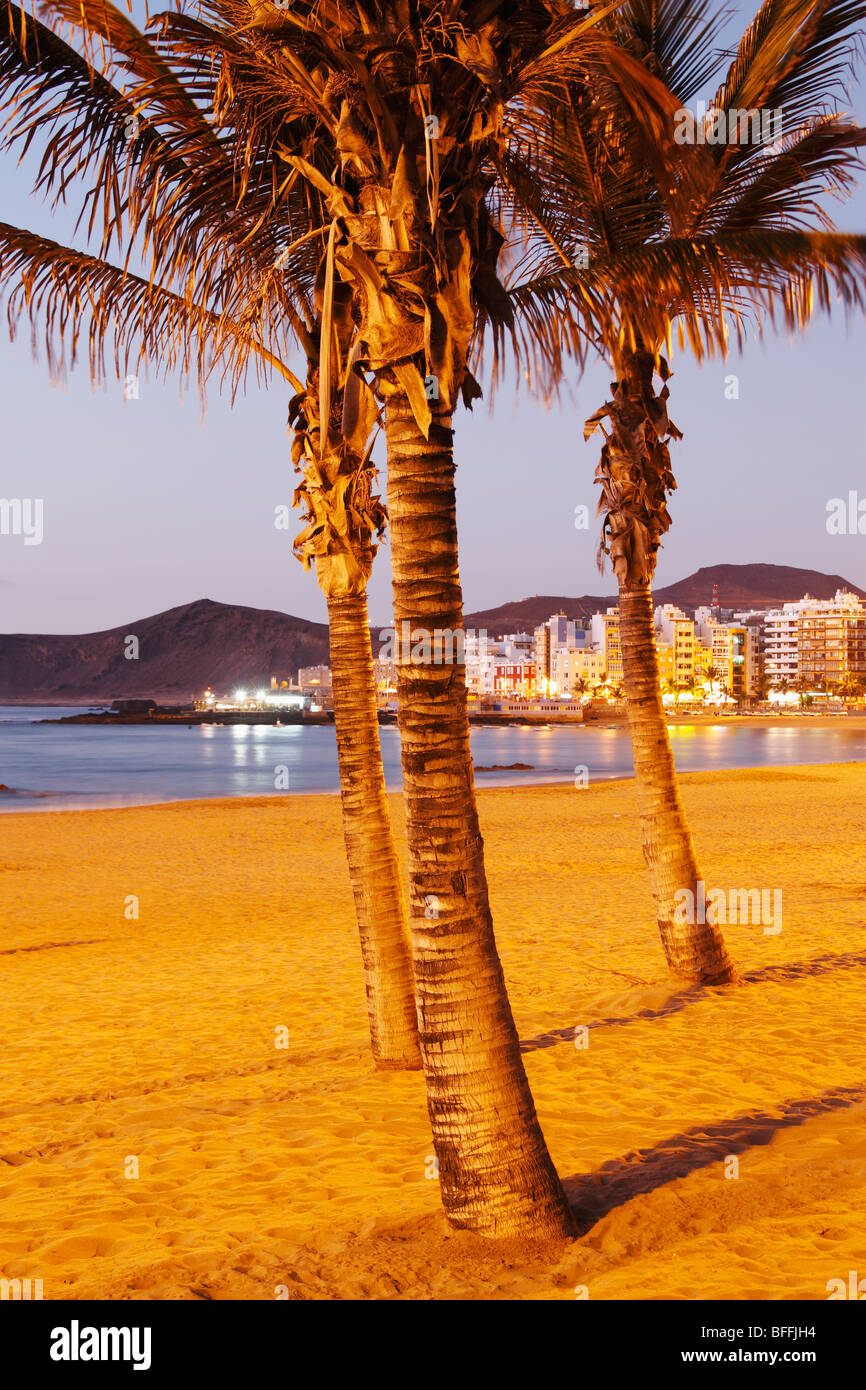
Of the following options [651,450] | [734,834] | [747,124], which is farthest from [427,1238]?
[734,834]

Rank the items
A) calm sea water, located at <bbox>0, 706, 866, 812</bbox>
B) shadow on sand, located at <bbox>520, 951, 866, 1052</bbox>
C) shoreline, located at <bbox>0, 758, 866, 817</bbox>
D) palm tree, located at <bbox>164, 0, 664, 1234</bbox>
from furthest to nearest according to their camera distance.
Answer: calm sea water, located at <bbox>0, 706, 866, 812</bbox> → shoreline, located at <bbox>0, 758, 866, 817</bbox> → shadow on sand, located at <bbox>520, 951, 866, 1052</bbox> → palm tree, located at <bbox>164, 0, 664, 1234</bbox>

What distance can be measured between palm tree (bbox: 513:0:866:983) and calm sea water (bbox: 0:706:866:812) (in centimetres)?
3510

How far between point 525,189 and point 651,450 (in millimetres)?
2236

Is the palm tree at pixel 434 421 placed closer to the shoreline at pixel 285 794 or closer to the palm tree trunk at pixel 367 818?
the palm tree trunk at pixel 367 818

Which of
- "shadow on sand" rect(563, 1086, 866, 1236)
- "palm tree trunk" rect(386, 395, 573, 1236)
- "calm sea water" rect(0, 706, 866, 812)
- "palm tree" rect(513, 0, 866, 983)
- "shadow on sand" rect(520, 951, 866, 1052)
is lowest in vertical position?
"calm sea water" rect(0, 706, 866, 812)

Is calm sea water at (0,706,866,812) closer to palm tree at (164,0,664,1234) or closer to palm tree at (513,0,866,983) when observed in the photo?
palm tree at (513,0,866,983)

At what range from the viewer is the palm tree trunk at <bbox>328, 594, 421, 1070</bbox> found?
262 inches

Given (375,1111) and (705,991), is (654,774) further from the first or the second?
(375,1111)

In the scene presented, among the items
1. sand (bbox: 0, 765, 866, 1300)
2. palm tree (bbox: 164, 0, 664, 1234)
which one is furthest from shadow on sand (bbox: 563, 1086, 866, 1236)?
palm tree (bbox: 164, 0, 664, 1234)

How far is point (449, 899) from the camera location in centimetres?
421

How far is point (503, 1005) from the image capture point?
435cm

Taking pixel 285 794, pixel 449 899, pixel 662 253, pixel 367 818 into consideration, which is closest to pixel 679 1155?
pixel 449 899

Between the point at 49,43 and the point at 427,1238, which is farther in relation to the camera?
the point at 49,43
